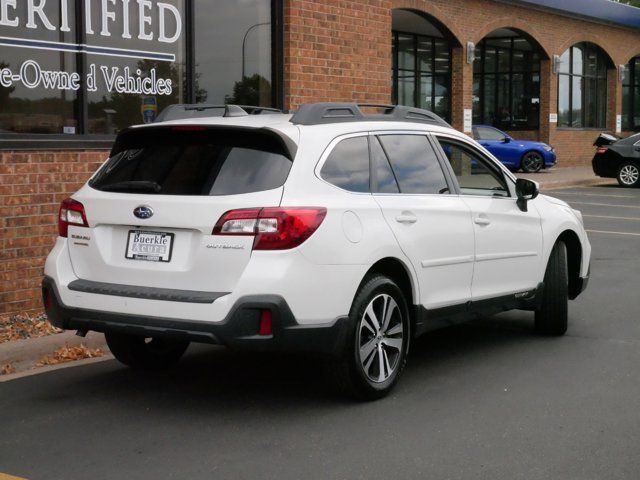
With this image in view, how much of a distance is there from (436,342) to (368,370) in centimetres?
194

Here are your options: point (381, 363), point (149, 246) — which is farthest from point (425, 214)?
point (149, 246)

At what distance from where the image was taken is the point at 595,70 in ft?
129

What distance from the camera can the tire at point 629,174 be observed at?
27125 millimetres

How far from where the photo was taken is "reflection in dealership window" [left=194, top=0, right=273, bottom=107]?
35.5 feet

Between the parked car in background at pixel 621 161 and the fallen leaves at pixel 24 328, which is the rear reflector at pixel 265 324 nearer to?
the fallen leaves at pixel 24 328

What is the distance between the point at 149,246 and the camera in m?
5.71

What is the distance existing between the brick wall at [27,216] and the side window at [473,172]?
146 inches

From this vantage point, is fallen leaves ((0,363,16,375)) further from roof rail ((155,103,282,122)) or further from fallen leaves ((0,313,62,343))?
roof rail ((155,103,282,122))

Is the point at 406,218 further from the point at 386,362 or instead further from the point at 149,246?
the point at 149,246

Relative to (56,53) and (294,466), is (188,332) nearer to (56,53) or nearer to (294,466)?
(294,466)

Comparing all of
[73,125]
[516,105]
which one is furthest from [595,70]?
[73,125]

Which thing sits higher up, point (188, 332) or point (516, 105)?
point (516, 105)

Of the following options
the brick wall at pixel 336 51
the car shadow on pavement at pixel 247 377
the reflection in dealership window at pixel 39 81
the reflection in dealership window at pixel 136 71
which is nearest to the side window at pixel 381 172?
the car shadow on pavement at pixel 247 377

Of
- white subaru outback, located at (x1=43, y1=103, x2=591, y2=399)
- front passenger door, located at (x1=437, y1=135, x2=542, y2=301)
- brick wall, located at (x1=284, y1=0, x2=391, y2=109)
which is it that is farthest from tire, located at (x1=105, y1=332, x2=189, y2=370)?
brick wall, located at (x1=284, y1=0, x2=391, y2=109)
